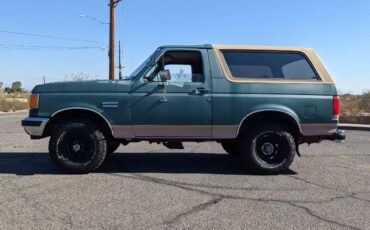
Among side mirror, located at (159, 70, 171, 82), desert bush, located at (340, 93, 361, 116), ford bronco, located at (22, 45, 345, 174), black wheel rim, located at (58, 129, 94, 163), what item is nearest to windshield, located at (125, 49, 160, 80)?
ford bronco, located at (22, 45, 345, 174)

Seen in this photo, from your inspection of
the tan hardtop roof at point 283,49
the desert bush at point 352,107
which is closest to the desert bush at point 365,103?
the desert bush at point 352,107

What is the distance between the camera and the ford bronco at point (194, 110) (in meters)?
7.69

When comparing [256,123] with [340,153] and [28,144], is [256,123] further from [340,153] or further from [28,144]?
[28,144]

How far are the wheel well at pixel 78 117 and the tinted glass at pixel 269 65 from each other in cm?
237

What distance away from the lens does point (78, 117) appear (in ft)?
26.0

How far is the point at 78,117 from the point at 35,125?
0.72 m

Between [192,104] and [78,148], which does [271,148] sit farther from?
[78,148]

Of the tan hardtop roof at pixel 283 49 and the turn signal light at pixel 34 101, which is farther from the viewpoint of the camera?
the tan hardtop roof at pixel 283 49

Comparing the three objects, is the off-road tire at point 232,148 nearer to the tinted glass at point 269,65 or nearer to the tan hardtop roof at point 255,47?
the tinted glass at point 269,65

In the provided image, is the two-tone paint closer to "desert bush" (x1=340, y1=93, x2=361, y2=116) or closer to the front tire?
the front tire

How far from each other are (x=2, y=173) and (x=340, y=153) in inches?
294

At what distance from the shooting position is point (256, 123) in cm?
806

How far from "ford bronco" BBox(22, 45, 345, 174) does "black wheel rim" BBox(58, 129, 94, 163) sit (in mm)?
16

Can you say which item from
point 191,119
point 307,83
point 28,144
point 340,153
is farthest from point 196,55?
point 28,144
